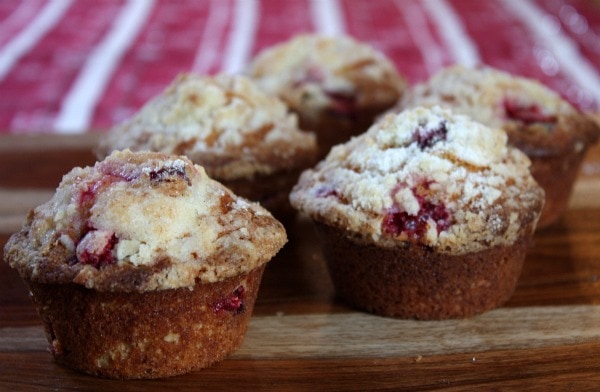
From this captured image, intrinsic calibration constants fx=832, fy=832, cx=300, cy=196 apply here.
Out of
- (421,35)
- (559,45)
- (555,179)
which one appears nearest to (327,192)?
(555,179)

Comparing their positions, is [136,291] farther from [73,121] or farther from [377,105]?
[73,121]

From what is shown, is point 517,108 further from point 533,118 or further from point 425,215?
point 425,215

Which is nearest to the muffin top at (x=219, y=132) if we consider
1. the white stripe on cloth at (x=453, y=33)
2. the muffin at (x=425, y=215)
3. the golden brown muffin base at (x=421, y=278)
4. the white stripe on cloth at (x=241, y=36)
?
the muffin at (x=425, y=215)

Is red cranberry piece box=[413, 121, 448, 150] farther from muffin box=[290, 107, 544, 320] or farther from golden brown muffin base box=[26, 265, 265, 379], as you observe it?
golden brown muffin base box=[26, 265, 265, 379]

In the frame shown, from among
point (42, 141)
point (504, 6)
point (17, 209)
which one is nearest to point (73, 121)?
point (42, 141)

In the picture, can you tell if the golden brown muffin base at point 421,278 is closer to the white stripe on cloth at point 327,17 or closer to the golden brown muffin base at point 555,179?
the golden brown muffin base at point 555,179
